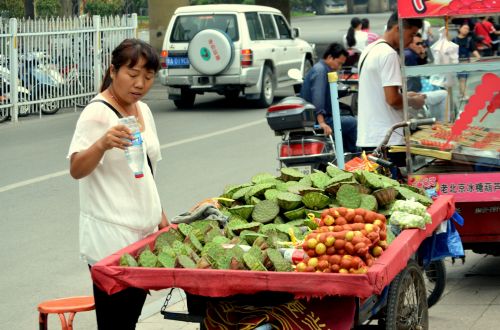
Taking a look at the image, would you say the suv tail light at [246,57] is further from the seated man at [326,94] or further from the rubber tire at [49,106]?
the seated man at [326,94]

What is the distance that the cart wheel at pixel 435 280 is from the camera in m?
7.09

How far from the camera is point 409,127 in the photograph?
23.8 ft

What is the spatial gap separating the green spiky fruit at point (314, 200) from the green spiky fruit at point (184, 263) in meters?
1.05

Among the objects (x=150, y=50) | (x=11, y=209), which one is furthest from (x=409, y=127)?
(x=11, y=209)

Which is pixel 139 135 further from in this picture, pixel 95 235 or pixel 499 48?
pixel 499 48

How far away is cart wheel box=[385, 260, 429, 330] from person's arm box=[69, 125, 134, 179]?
151cm

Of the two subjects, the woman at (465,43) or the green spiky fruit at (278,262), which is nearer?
the green spiky fruit at (278,262)

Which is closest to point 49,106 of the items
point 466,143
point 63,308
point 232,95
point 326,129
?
point 232,95

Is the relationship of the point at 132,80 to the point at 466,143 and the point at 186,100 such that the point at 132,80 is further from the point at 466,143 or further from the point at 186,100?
the point at 186,100

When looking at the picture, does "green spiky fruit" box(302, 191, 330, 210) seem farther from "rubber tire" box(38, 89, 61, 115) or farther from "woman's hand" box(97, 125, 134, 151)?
"rubber tire" box(38, 89, 61, 115)

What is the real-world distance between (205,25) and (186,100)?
1698 mm

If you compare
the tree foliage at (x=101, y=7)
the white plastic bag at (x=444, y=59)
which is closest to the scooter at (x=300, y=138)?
the white plastic bag at (x=444, y=59)

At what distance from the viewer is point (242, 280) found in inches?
179

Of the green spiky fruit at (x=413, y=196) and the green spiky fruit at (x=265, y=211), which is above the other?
the green spiky fruit at (x=413, y=196)
